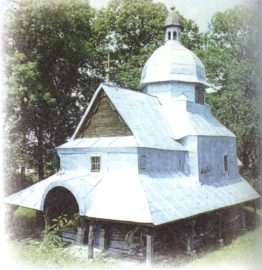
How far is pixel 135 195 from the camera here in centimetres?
646

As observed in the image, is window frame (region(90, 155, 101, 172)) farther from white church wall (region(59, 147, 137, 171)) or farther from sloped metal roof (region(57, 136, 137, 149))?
sloped metal roof (region(57, 136, 137, 149))

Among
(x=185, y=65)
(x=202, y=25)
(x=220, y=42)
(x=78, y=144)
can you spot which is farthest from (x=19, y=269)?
(x=185, y=65)

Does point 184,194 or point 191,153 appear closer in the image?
point 184,194

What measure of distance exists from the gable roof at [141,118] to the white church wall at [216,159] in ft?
2.13

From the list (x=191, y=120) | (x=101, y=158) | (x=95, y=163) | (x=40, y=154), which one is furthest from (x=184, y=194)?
(x=40, y=154)

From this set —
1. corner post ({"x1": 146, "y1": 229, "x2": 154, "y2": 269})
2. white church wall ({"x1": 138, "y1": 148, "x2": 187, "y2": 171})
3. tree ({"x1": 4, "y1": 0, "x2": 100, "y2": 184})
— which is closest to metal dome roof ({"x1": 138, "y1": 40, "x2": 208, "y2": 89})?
tree ({"x1": 4, "y1": 0, "x2": 100, "y2": 184})

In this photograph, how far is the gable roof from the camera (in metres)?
7.75

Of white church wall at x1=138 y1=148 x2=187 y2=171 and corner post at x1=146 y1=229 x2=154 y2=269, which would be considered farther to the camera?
white church wall at x1=138 y1=148 x2=187 y2=171

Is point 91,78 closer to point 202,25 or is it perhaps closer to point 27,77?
point 27,77

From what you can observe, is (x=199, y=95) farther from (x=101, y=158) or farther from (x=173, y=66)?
(x=101, y=158)

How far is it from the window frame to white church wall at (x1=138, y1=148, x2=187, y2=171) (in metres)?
0.96

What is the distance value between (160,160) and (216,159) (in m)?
2.07

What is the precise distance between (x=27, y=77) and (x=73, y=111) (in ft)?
7.64

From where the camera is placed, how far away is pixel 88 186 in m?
6.89
